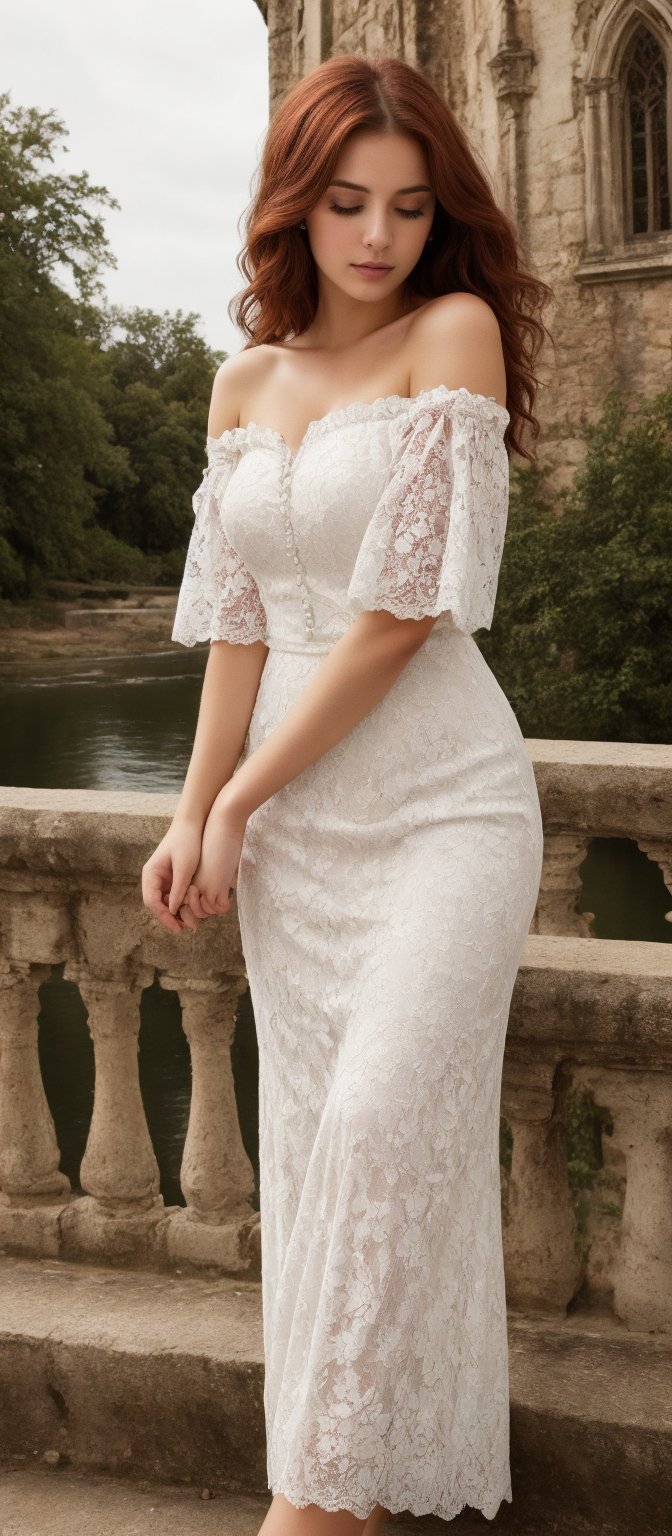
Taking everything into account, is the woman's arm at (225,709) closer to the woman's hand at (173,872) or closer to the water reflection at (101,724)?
the woman's hand at (173,872)

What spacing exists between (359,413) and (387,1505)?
1.42 meters

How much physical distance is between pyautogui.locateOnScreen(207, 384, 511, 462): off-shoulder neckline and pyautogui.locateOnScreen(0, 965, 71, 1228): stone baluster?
1.01m

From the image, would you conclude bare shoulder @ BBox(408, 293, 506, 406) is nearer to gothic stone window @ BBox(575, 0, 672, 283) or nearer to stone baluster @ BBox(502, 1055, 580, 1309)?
Result: stone baluster @ BBox(502, 1055, 580, 1309)

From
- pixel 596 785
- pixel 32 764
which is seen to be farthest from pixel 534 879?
pixel 32 764

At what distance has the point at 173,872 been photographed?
2057 millimetres

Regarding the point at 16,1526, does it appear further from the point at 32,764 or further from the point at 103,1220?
the point at 32,764

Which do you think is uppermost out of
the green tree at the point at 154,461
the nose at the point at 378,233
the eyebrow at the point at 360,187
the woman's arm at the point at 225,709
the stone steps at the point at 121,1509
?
the green tree at the point at 154,461

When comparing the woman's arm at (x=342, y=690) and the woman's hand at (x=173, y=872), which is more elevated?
the woman's arm at (x=342, y=690)

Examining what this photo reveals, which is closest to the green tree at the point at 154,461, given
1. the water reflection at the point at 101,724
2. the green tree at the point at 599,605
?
the water reflection at the point at 101,724

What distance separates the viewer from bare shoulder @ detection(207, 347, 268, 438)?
7.22 feet

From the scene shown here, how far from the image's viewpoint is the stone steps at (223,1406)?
205 centimetres

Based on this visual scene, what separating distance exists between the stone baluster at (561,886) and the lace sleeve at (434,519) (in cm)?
115

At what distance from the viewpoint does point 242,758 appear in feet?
7.34

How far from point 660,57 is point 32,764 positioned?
999 centimetres
